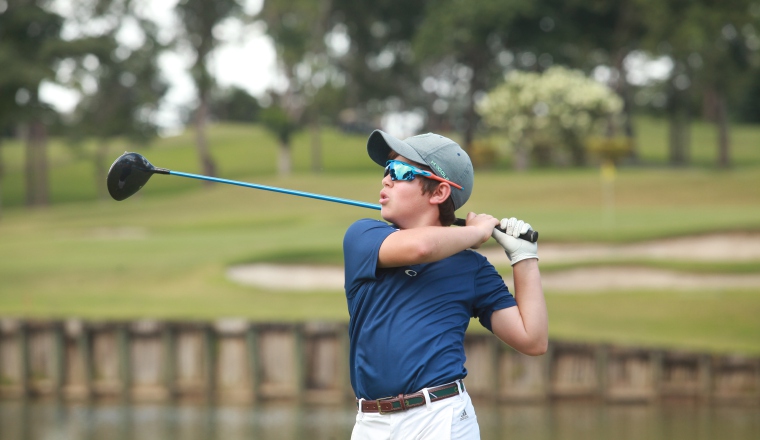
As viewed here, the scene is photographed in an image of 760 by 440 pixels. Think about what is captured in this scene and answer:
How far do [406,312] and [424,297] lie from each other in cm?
8


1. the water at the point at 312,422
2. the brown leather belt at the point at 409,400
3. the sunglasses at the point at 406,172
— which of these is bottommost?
the water at the point at 312,422

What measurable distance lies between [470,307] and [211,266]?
1803 centimetres

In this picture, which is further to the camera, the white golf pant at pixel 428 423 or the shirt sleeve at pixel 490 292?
the shirt sleeve at pixel 490 292

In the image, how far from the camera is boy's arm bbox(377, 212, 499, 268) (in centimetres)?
404

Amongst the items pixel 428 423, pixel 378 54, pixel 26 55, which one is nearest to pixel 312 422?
pixel 428 423

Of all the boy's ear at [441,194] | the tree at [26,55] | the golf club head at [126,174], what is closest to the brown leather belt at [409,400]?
the boy's ear at [441,194]

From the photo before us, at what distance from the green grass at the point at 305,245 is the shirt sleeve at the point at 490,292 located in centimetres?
1139

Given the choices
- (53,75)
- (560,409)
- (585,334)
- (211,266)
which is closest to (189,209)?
(53,75)

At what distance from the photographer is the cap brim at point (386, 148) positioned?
4266 mm

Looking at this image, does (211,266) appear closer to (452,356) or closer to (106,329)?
(106,329)

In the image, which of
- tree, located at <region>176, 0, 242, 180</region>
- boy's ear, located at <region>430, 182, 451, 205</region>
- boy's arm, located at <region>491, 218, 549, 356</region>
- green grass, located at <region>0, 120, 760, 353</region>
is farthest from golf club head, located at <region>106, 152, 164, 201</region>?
tree, located at <region>176, 0, 242, 180</region>

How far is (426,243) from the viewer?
4.03 meters

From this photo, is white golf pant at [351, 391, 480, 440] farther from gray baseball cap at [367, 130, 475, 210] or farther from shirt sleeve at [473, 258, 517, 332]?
gray baseball cap at [367, 130, 475, 210]

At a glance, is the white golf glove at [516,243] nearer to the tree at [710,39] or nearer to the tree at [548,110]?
the tree at [710,39]
